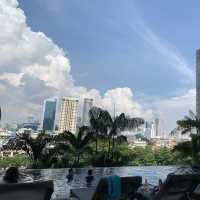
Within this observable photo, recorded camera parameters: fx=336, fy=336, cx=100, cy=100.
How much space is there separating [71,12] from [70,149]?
9.40 m

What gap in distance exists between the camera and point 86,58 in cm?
2620

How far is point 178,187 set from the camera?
510 cm

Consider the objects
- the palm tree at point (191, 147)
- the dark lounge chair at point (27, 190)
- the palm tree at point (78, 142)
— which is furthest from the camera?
the palm tree at point (78, 142)

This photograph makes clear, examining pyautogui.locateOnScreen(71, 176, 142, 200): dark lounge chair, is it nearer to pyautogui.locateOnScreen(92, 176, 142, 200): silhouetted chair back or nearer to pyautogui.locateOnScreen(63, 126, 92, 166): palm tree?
pyautogui.locateOnScreen(92, 176, 142, 200): silhouetted chair back

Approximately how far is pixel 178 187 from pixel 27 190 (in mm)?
2454

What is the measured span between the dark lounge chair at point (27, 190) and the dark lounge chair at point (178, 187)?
6.21 ft

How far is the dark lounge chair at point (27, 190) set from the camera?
11.7ft

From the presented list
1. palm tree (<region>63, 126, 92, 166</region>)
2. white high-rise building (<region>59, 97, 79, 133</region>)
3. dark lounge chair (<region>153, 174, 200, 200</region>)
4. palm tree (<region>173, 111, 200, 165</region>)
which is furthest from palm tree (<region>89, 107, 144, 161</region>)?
white high-rise building (<region>59, 97, 79, 133</region>)

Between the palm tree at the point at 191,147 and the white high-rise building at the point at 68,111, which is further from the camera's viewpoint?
the white high-rise building at the point at 68,111

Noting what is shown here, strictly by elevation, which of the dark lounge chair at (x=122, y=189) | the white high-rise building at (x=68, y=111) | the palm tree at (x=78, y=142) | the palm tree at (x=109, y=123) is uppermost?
the white high-rise building at (x=68, y=111)

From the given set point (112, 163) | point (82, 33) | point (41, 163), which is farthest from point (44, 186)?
point (112, 163)

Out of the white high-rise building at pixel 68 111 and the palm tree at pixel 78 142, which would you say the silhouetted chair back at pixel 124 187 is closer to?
the palm tree at pixel 78 142

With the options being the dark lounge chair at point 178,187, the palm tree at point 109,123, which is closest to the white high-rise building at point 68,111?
the palm tree at point 109,123

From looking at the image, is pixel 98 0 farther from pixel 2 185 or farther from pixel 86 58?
pixel 2 185
